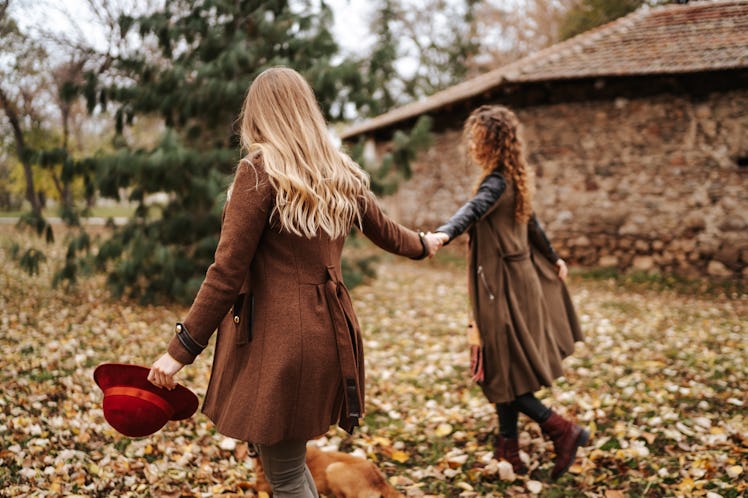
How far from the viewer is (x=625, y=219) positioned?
950 centimetres

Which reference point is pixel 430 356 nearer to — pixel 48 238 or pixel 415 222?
pixel 48 238

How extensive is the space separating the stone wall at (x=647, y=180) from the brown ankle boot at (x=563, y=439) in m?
7.33

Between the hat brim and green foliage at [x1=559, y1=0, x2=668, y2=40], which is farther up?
green foliage at [x1=559, y1=0, x2=668, y2=40]

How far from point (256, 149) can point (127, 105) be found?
5997 millimetres

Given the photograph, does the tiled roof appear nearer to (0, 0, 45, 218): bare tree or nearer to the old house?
the old house

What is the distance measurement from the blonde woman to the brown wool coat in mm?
1204

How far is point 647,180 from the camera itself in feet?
30.4

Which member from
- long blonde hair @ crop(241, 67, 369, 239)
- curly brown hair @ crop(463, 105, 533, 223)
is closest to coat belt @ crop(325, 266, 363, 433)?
long blonde hair @ crop(241, 67, 369, 239)

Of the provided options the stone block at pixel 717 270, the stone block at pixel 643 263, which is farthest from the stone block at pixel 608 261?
the stone block at pixel 717 270

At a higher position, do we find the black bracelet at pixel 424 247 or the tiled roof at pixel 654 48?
the tiled roof at pixel 654 48

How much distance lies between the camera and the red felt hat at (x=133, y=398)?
6.12 ft

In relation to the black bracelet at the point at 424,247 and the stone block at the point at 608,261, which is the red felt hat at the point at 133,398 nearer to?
the black bracelet at the point at 424,247

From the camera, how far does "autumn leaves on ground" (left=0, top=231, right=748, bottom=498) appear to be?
3.00 meters

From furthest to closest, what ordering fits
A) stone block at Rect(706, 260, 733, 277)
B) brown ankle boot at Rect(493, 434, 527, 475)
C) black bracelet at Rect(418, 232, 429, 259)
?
1. stone block at Rect(706, 260, 733, 277)
2. brown ankle boot at Rect(493, 434, 527, 475)
3. black bracelet at Rect(418, 232, 429, 259)
